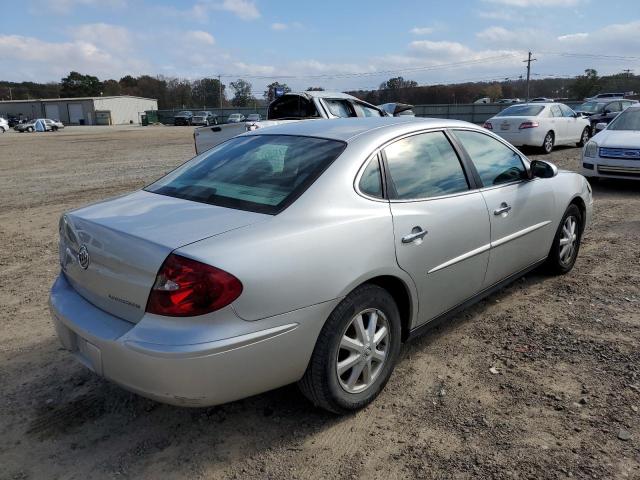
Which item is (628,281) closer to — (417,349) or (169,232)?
(417,349)

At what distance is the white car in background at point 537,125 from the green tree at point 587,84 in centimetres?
6852

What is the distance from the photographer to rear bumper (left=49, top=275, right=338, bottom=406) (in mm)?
2273

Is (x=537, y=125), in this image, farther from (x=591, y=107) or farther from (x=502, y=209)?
(x=502, y=209)

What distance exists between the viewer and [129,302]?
8.05 feet

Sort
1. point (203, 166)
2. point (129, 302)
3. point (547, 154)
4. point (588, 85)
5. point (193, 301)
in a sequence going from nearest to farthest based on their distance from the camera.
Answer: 1. point (193, 301)
2. point (129, 302)
3. point (203, 166)
4. point (547, 154)
5. point (588, 85)

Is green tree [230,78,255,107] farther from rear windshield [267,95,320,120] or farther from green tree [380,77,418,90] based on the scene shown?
rear windshield [267,95,320,120]

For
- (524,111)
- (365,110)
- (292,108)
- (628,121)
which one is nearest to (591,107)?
(524,111)

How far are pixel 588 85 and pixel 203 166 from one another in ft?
277

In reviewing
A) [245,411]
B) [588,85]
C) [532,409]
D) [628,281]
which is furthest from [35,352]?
[588,85]

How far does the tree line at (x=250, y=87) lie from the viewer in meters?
78.2

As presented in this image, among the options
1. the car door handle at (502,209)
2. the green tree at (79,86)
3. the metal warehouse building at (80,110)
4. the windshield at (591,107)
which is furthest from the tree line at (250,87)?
the car door handle at (502,209)

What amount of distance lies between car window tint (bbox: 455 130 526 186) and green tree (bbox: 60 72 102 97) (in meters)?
124

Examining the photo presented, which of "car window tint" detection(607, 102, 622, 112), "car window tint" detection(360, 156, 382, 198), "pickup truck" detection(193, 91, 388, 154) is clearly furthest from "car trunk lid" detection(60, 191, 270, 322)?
"car window tint" detection(607, 102, 622, 112)

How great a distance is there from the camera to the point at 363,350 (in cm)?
287
